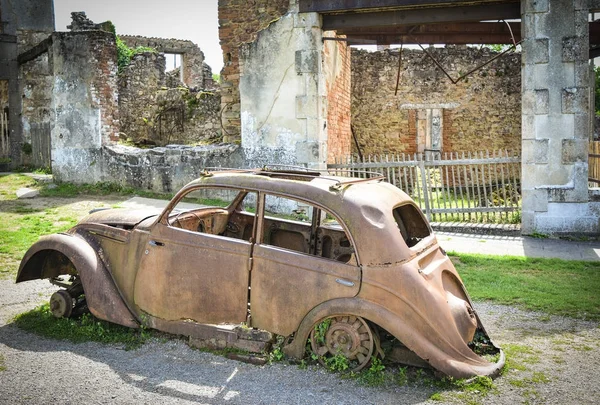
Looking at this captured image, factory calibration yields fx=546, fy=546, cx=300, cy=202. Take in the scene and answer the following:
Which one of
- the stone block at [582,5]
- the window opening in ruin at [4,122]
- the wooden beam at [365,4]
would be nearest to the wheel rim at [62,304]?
the wooden beam at [365,4]

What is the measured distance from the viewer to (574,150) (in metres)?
9.65

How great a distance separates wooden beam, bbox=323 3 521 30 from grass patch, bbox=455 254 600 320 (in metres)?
4.60

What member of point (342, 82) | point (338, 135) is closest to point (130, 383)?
point (338, 135)

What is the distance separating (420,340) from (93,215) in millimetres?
3353

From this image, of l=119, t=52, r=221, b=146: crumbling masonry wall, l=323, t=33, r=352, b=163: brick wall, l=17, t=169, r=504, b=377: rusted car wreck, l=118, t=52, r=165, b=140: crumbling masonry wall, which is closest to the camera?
l=17, t=169, r=504, b=377: rusted car wreck

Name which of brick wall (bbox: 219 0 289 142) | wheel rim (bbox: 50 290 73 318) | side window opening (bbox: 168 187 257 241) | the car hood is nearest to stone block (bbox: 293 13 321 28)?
brick wall (bbox: 219 0 289 142)

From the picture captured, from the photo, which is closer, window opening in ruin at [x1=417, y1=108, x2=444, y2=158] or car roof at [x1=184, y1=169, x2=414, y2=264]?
car roof at [x1=184, y1=169, x2=414, y2=264]

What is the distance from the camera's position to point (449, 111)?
1866cm

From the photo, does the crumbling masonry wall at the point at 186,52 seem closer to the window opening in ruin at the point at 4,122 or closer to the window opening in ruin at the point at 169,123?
the window opening in ruin at the point at 4,122

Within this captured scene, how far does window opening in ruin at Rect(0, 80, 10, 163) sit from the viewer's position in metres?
20.5

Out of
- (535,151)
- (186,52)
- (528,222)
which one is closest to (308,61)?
(535,151)

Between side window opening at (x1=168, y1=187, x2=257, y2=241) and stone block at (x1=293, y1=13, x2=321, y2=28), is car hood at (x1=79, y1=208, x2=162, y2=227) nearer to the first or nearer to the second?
side window opening at (x1=168, y1=187, x2=257, y2=241)

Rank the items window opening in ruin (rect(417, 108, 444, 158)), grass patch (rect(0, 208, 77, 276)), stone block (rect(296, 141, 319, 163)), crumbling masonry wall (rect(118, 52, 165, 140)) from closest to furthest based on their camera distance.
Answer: grass patch (rect(0, 208, 77, 276)), stone block (rect(296, 141, 319, 163)), window opening in ruin (rect(417, 108, 444, 158)), crumbling masonry wall (rect(118, 52, 165, 140))

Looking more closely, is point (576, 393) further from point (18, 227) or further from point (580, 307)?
point (18, 227)
